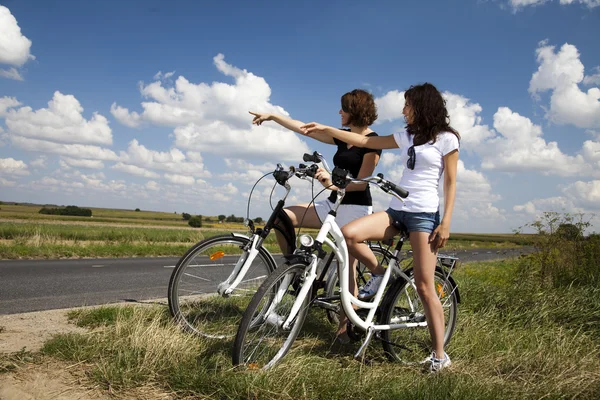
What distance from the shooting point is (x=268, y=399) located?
276 centimetres

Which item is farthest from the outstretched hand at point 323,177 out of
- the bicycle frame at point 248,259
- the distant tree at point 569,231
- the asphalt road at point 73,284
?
the distant tree at point 569,231

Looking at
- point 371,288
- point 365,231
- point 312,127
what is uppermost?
point 312,127

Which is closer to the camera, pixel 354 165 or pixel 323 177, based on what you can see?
pixel 323 177

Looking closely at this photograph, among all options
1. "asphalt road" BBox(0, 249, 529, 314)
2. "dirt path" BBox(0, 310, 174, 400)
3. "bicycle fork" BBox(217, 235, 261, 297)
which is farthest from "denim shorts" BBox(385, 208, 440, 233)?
"asphalt road" BBox(0, 249, 529, 314)

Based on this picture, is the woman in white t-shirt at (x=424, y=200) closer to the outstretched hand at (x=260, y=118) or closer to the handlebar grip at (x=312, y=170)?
the handlebar grip at (x=312, y=170)

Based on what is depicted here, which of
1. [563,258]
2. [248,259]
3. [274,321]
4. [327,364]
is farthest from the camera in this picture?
[563,258]

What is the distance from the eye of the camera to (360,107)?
4.22 meters

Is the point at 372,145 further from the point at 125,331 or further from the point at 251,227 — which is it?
the point at 125,331

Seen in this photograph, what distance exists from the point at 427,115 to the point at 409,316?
1723mm

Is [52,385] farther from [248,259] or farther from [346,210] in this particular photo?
[346,210]

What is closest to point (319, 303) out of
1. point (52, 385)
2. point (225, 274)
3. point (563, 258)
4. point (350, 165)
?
point (225, 274)

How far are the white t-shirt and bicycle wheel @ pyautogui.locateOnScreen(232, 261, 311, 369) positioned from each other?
962mm

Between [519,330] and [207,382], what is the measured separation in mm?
3673

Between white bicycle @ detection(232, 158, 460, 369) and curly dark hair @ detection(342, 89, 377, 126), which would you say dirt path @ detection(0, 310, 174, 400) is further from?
curly dark hair @ detection(342, 89, 377, 126)
